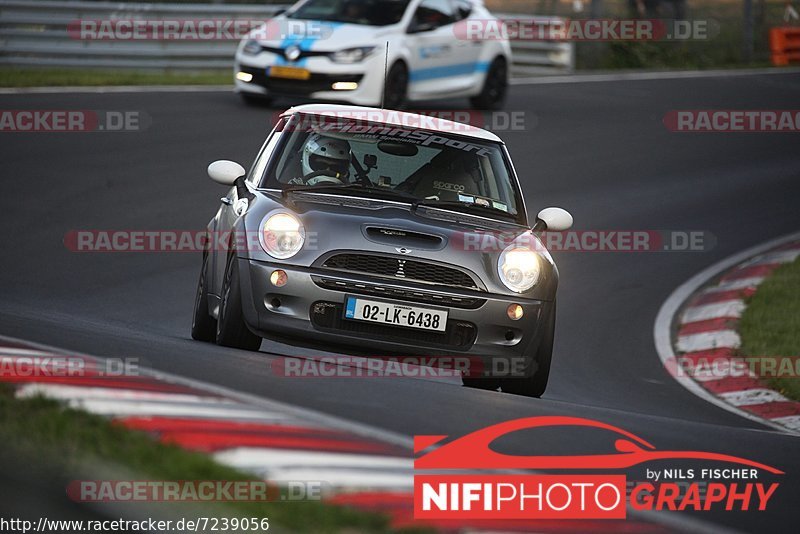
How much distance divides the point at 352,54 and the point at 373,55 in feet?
0.86

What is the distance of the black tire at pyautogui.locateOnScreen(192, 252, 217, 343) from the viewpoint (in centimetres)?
820

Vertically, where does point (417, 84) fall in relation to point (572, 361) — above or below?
above

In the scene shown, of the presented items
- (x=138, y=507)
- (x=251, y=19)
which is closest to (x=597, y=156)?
(x=251, y=19)

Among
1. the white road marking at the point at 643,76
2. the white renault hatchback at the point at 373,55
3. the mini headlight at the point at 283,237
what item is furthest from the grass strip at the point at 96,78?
the mini headlight at the point at 283,237

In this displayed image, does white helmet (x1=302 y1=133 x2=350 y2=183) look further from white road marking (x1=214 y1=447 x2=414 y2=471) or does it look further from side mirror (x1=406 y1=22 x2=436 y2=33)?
side mirror (x1=406 y1=22 x2=436 y2=33)

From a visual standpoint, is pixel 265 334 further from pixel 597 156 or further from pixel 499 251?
pixel 597 156

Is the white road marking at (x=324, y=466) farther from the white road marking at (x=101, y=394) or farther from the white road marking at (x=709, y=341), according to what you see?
the white road marking at (x=709, y=341)

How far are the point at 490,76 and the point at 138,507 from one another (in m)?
16.2

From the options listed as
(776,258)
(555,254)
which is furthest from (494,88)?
(776,258)

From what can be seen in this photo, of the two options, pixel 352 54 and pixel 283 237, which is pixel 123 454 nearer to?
pixel 283 237

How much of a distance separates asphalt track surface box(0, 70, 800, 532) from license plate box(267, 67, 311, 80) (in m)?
0.60

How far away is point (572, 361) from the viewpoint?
32.1ft

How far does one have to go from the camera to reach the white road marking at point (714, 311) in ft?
37.3

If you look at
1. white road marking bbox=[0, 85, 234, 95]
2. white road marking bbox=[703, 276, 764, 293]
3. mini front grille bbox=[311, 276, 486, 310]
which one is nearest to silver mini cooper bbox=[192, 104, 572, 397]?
mini front grille bbox=[311, 276, 486, 310]
